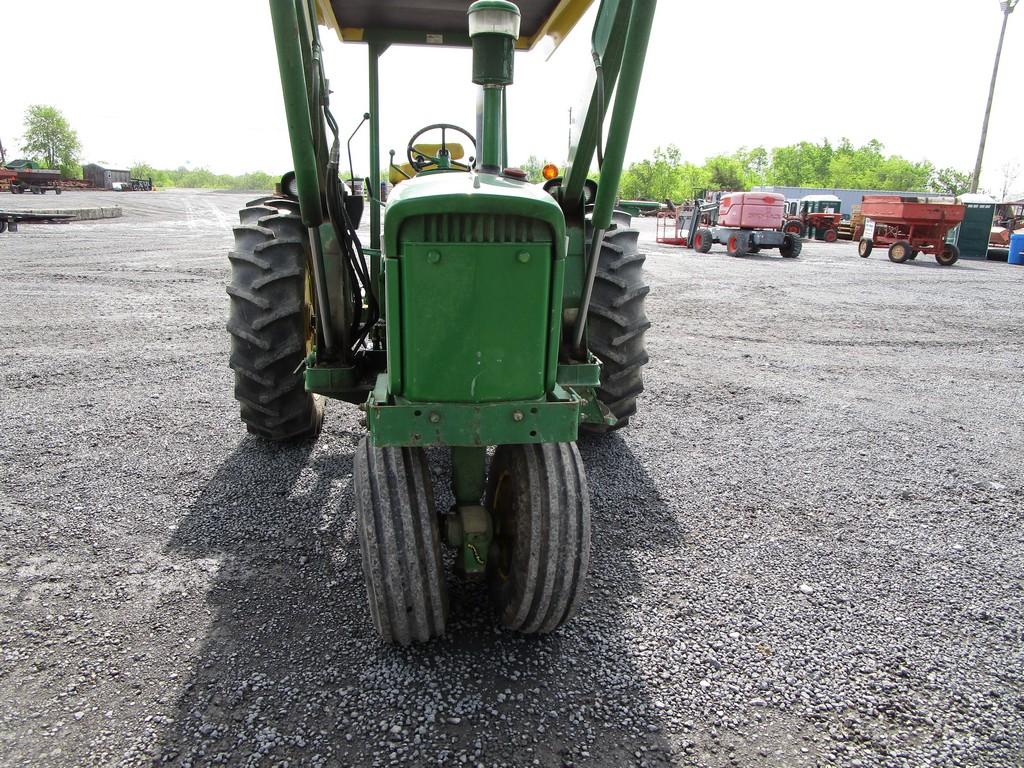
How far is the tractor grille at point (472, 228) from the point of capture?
6.92ft

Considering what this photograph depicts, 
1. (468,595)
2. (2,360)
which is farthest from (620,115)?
(2,360)

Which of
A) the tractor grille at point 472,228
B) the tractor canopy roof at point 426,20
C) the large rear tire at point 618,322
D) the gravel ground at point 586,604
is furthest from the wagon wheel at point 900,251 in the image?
the tractor grille at point 472,228

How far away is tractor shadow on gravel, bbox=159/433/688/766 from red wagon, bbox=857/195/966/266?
1909 cm

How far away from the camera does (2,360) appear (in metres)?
6.25

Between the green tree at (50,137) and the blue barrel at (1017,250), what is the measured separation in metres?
95.2

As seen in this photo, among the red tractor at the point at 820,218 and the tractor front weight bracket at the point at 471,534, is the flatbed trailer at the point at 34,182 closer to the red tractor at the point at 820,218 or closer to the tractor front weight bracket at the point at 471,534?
the red tractor at the point at 820,218

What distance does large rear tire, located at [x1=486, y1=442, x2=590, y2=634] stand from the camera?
91.7 inches

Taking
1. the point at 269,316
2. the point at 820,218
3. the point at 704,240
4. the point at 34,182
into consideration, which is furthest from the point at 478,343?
the point at 34,182

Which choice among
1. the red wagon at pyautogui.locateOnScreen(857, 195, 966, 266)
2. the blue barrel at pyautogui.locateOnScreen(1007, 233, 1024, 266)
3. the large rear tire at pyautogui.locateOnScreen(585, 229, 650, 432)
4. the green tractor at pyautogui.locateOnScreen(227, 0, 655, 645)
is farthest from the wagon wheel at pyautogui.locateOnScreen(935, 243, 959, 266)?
the green tractor at pyautogui.locateOnScreen(227, 0, 655, 645)

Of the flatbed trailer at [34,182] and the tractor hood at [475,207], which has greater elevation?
the flatbed trailer at [34,182]

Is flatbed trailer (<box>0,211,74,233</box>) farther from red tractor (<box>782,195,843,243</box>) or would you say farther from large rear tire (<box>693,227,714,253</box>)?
red tractor (<box>782,195,843,243</box>)

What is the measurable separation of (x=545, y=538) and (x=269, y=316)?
221 centimetres

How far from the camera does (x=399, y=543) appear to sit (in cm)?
226

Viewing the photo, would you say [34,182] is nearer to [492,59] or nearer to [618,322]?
[618,322]
